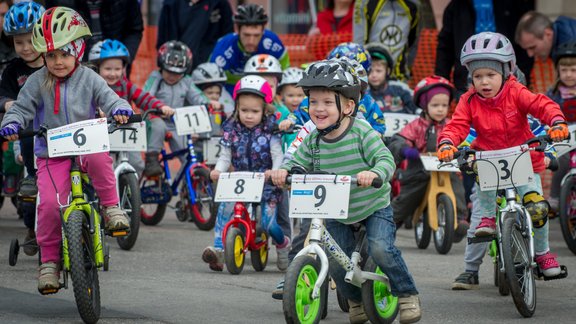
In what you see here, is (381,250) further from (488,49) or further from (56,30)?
(56,30)

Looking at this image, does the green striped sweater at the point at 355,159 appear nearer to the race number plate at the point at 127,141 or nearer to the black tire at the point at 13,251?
the black tire at the point at 13,251

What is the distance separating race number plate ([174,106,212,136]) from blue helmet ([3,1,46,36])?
279 centimetres

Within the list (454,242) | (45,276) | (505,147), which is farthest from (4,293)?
(454,242)

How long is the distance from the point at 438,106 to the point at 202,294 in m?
3.93

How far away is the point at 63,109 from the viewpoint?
28.7 feet

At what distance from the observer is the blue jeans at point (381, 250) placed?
7906 mm

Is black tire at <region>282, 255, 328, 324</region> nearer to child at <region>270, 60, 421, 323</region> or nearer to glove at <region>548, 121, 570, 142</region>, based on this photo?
child at <region>270, 60, 421, 323</region>

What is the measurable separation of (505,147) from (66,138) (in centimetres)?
289

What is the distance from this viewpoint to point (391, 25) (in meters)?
14.8

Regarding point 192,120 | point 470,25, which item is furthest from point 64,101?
point 470,25

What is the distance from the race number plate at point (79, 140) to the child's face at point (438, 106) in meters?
4.74

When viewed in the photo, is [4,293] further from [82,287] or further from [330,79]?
[330,79]

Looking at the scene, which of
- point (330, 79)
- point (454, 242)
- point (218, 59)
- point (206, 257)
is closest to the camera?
point (330, 79)

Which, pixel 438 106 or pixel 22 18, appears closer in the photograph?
pixel 22 18
